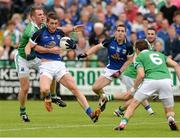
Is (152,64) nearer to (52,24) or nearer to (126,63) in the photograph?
(52,24)

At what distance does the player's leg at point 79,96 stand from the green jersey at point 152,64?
1.97 metres

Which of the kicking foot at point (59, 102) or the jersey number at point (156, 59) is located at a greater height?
the jersey number at point (156, 59)

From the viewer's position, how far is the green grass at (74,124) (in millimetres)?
15438

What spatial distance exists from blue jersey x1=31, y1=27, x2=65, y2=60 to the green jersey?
2.65m

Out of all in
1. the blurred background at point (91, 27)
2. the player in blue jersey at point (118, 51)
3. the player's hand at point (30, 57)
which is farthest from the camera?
the blurred background at point (91, 27)

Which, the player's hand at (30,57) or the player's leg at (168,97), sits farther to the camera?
the player's hand at (30,57)

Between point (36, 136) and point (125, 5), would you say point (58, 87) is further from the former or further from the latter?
point (36, 136)

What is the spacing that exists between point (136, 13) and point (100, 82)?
8.85 meters

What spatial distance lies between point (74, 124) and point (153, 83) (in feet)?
8.25

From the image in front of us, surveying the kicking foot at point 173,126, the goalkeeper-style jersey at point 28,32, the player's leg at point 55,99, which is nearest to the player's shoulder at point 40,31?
the goalkeeper-style jersey at point 28,32

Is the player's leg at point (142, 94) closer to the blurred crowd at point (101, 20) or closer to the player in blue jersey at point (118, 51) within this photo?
the player in blue jersey at point (118, 51)

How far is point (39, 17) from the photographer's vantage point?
18.5 meters

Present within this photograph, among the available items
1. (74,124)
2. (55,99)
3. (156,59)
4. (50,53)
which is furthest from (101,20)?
(156,59)

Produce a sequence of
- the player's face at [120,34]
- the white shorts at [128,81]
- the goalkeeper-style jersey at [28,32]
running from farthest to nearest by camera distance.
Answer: the white shorts at [128,81], the player's face at [120,34], the goalkeeper-style jersey at [28,32]
